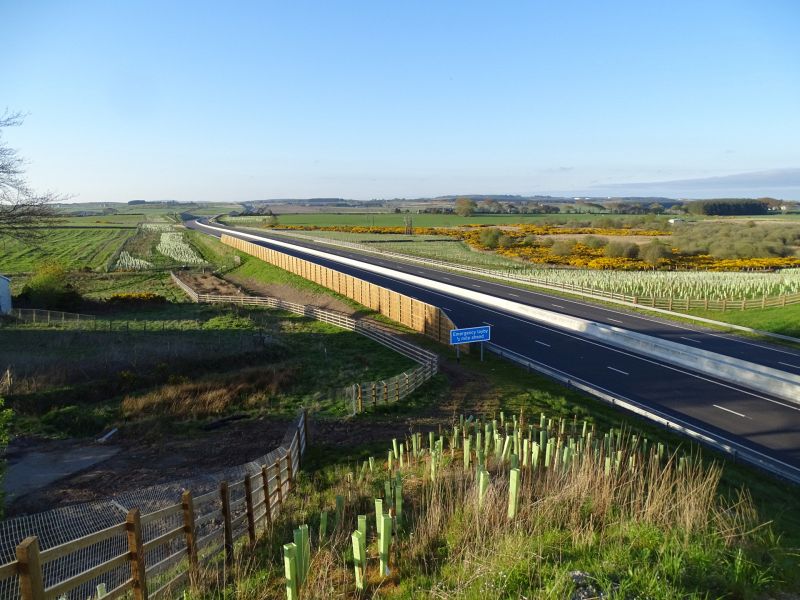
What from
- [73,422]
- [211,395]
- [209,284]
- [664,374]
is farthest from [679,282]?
[73,422]

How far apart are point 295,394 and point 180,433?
5353 millimetres

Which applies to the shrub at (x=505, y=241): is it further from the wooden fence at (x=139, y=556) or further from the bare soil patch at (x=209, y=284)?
the wooden fence at (x=139, y=556)

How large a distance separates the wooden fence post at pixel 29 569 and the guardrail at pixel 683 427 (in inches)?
703

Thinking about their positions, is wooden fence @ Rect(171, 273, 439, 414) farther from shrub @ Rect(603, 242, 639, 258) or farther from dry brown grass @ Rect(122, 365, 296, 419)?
shrub @ Rect(603, 242, 639, 258)

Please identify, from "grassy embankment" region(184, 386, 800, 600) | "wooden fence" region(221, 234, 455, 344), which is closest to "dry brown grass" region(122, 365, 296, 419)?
"wooden fence" region(221, 234, 455, 344)

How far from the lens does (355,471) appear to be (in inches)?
544

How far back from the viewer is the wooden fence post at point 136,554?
591 cm

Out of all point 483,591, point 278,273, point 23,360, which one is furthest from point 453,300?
point 483,591

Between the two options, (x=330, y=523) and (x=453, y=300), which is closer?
(x=330, y=523)

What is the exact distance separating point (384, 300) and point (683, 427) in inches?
941

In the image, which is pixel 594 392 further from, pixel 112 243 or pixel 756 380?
pixel 112 243

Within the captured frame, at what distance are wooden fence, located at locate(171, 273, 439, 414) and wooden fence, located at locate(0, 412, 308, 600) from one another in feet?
31.9

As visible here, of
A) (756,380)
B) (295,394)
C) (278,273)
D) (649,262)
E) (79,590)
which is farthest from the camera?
(649,262)

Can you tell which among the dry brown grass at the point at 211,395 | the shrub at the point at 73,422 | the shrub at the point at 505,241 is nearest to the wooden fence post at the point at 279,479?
the dry brown grass at the point at 211,395
